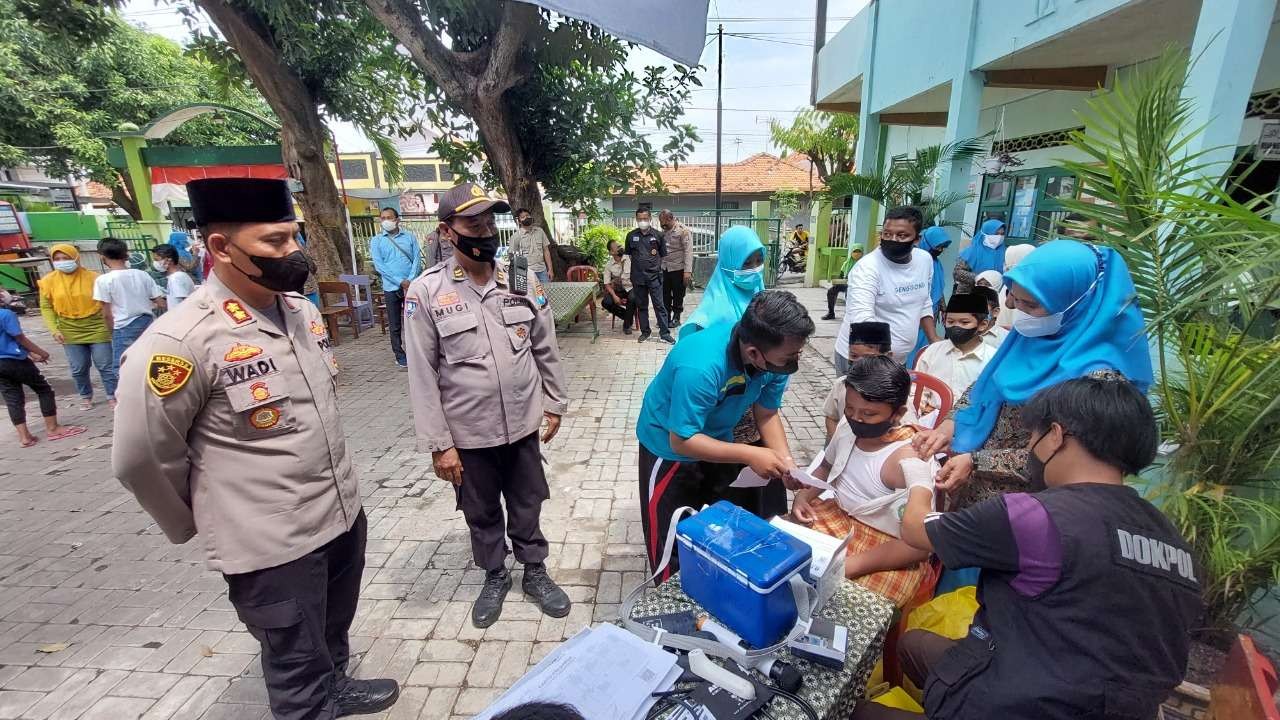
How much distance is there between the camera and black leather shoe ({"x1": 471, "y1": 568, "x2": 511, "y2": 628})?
264 cm

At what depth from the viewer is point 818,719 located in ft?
4.13

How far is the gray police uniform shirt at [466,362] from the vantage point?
2.37m

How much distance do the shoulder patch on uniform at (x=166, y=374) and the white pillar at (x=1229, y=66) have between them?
4.71 meters

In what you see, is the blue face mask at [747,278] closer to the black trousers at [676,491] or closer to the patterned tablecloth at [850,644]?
the black trousers at [676,491]

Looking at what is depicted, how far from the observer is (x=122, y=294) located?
5.21 meters

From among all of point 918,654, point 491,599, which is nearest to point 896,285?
point 918,654

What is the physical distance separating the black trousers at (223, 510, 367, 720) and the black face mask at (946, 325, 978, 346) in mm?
2982

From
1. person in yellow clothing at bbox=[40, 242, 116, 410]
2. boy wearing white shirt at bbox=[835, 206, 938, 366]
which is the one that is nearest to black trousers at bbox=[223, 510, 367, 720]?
boy wearing white shirt at bbox=[835, 206, 938, 366]

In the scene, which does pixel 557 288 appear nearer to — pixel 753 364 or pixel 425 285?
pixel 425 285

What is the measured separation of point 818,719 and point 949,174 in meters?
6.80

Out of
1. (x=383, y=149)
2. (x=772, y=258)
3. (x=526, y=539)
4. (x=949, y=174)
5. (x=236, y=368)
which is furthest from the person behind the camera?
(x=772, y=258)

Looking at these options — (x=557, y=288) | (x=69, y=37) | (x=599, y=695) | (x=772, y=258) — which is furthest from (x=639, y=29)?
(x=772, y=258)

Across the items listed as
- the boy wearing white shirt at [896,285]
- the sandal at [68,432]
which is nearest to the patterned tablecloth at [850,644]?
the boy wearing white shirt at [896,285]

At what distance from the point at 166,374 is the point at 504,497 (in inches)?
59.4
